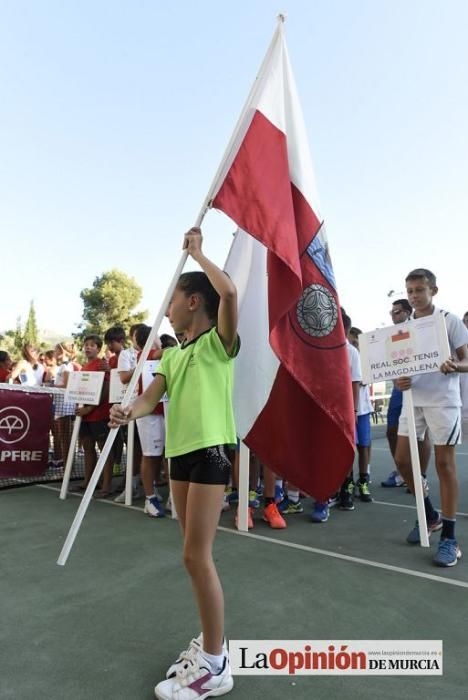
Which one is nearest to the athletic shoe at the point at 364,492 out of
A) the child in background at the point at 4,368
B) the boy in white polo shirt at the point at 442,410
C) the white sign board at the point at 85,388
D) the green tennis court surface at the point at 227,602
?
the green tennis court surface at the point at 227,602

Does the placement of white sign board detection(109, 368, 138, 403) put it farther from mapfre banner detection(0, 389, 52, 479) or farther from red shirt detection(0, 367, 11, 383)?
red shirt detection(0, 367, 11, 383)

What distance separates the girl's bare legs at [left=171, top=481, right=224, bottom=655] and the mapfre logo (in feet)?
17.0

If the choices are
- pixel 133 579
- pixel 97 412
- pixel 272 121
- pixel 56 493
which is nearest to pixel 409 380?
pixel 272 121

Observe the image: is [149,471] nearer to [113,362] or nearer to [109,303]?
[113,362]

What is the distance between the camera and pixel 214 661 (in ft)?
6.48

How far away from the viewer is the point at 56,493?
6.07 meters

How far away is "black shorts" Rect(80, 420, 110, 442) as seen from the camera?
236 inches

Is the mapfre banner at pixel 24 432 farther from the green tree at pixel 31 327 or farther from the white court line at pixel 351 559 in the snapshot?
the green tree at pixel 31 327

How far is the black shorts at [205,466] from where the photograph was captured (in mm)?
1974

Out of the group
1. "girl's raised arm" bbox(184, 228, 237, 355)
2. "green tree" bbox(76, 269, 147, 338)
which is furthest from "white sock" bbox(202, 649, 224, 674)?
"green tree" bbox(76, 269, 147, 338)

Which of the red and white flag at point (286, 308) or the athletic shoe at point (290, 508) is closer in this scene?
the red and white flag at point (286, 308)

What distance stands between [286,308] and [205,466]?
147 centimetres

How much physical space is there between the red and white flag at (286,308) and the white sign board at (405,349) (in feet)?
2.25

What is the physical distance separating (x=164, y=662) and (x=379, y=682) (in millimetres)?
947
